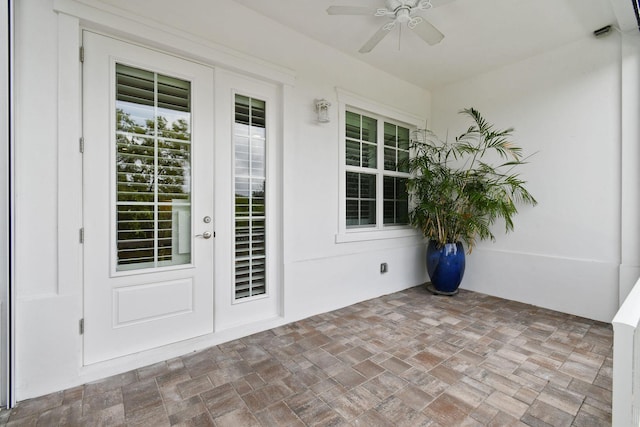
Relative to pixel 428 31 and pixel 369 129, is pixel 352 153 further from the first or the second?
pixel 428 31

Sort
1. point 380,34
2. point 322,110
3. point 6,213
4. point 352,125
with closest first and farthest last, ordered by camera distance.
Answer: point 6,213 → point 380,34 → point 322,110 → point 352,125

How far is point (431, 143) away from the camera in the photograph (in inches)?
179

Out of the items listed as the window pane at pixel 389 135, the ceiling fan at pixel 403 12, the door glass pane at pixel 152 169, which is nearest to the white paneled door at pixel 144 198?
the door glass pane at pixel 152 169

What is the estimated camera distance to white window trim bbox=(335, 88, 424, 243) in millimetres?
3482

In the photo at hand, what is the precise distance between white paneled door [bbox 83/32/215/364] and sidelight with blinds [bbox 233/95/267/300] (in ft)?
0.87

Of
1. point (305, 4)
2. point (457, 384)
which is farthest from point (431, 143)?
point (457, 384)

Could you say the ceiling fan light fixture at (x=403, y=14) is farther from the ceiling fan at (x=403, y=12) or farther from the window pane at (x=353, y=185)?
the window pane at (x=353, y=185)

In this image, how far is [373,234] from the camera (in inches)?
150

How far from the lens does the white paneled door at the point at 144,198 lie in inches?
83.4

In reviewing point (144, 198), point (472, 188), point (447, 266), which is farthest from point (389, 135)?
point (144, 198)

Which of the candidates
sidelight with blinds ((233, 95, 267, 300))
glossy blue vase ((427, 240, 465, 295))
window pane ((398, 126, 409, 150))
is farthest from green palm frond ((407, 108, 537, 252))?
sidelight with blinds ((233, 95, 267, 300))

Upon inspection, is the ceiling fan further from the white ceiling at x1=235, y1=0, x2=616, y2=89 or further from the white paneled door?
the white paneled door

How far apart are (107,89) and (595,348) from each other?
4.43m

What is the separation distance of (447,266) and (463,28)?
106 inches
